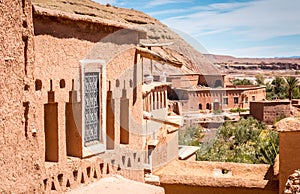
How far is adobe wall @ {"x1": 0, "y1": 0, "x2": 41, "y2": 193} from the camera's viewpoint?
4684 mm

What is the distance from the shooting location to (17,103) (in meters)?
4.88

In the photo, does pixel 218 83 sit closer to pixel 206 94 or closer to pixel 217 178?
pixel 206 94

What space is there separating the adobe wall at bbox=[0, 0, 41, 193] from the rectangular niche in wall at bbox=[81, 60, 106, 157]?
2.23m

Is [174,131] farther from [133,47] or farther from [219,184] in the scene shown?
[133,47]

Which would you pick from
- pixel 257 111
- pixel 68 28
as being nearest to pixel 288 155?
pixel 68 28

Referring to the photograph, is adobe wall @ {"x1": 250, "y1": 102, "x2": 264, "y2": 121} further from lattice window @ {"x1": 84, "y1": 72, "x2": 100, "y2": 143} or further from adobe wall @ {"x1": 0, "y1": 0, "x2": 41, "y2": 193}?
adobe wall @ {"x1": 0, "y1": 0, "x2": 41, "y2": 193}

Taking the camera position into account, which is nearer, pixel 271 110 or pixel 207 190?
pixel 207 190

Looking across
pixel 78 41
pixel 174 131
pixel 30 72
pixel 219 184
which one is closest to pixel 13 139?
pixel 30 72

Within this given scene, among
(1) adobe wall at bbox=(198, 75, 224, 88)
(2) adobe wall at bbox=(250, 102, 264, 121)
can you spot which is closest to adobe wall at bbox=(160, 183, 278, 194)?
(2) adobe wall at bbox=(250, 102, 264, 121)

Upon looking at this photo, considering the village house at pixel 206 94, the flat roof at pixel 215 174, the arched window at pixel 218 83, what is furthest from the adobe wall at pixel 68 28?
the arched window at pixel 218 83

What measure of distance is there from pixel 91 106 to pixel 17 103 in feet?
9.50

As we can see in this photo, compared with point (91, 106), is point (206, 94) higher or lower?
lower

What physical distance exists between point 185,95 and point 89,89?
3070 centimetres

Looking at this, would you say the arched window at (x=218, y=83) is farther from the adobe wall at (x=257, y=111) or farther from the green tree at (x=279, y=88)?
the adobe wall at (x=257, y=111)
